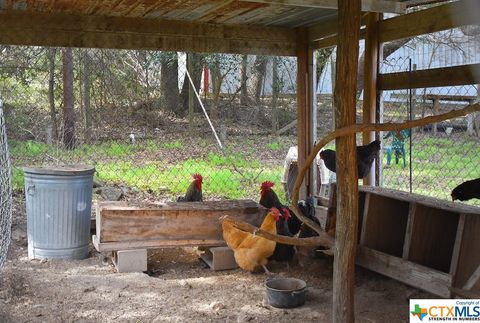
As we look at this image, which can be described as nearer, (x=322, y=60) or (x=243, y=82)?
(x=322, y=60)

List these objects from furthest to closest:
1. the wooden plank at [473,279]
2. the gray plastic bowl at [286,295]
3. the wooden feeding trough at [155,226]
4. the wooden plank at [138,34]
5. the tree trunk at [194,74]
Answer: the tree trunk at [194,74] → the wooden plank at [138,34] → the wooden feeding trough at [155,226] → the gray plastic bowl at [286,295] → the wooden plank at [473,279]

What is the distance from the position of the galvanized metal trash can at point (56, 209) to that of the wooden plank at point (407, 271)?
2.58 m

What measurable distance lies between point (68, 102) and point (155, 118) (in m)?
1.79

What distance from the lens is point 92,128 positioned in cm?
871

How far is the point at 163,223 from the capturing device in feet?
15.3

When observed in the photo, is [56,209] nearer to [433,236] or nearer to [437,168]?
[433,236]

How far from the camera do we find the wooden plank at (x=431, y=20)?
152 inches

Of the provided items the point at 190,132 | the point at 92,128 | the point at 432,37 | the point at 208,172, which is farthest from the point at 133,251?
the point at 432,37

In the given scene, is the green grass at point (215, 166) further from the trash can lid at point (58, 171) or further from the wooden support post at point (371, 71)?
the trash can lid at point (58, 171)

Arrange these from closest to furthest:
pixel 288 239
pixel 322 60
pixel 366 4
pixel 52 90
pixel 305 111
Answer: pixel 288 239 < pixel 366 4 < pixel 305 111 < pixel 52 90 < pixel 322 60

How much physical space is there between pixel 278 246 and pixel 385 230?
0.99 m

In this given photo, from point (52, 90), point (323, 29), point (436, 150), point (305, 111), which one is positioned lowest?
point (436, 150)

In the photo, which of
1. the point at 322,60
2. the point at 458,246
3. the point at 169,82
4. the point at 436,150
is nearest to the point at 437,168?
the point at 436,150

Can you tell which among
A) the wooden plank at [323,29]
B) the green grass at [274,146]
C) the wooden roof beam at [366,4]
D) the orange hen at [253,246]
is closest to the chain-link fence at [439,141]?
the wooden plank at [323,29]
